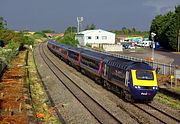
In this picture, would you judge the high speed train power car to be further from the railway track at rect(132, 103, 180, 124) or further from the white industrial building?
the white industrial building

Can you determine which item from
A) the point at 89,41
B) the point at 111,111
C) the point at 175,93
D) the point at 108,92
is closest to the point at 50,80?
the point at 108,92

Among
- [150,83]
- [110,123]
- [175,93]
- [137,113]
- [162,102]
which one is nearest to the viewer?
[110,123]

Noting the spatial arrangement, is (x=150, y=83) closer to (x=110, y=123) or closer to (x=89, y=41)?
(x=110, y=123)

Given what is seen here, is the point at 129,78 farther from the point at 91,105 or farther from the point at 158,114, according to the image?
the point at 158,114

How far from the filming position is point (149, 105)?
23.2m

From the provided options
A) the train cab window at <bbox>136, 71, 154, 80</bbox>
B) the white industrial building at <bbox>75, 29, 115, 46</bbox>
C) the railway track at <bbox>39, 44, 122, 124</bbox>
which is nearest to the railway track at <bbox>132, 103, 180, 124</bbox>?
the train cab window at <bbox>136, 71, 154, 80</bbox>

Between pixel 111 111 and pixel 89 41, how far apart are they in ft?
331

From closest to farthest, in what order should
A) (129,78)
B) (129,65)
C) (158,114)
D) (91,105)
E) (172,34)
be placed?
(158,114) < (91,105) < (129,78) < (129,65) < (172,34)

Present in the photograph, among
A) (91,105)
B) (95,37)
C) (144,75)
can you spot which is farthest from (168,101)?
(95,37)

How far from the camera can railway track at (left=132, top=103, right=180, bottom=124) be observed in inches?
744

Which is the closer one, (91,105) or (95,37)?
(91,105)

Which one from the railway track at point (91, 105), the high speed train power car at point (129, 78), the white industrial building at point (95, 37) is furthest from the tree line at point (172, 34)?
the high speed train power car at point (129, 78)

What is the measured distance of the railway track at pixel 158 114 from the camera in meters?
18.9

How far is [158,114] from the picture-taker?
811 inches
